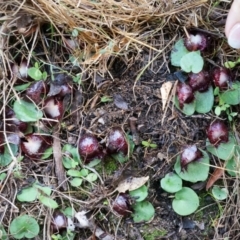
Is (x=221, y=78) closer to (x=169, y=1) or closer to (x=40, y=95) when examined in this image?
(x=169, y=1)

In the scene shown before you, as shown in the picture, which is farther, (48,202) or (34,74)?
(34,74)

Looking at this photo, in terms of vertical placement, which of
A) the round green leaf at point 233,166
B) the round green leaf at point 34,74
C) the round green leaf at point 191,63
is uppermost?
the round green leaf at point 191,63

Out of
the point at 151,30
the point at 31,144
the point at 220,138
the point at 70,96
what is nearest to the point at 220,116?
the point at 220,138

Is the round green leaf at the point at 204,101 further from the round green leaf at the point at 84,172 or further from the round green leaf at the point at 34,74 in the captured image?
the round green leaf at the point at 34,74

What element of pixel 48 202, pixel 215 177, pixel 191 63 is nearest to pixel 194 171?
pixel 215 177

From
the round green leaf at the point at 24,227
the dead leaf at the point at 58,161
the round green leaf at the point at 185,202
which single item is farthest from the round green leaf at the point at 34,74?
the round green leaf at the point at 185,202

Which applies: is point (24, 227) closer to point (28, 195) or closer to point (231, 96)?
point (28, 195)

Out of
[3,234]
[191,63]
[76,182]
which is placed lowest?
[3,234]
